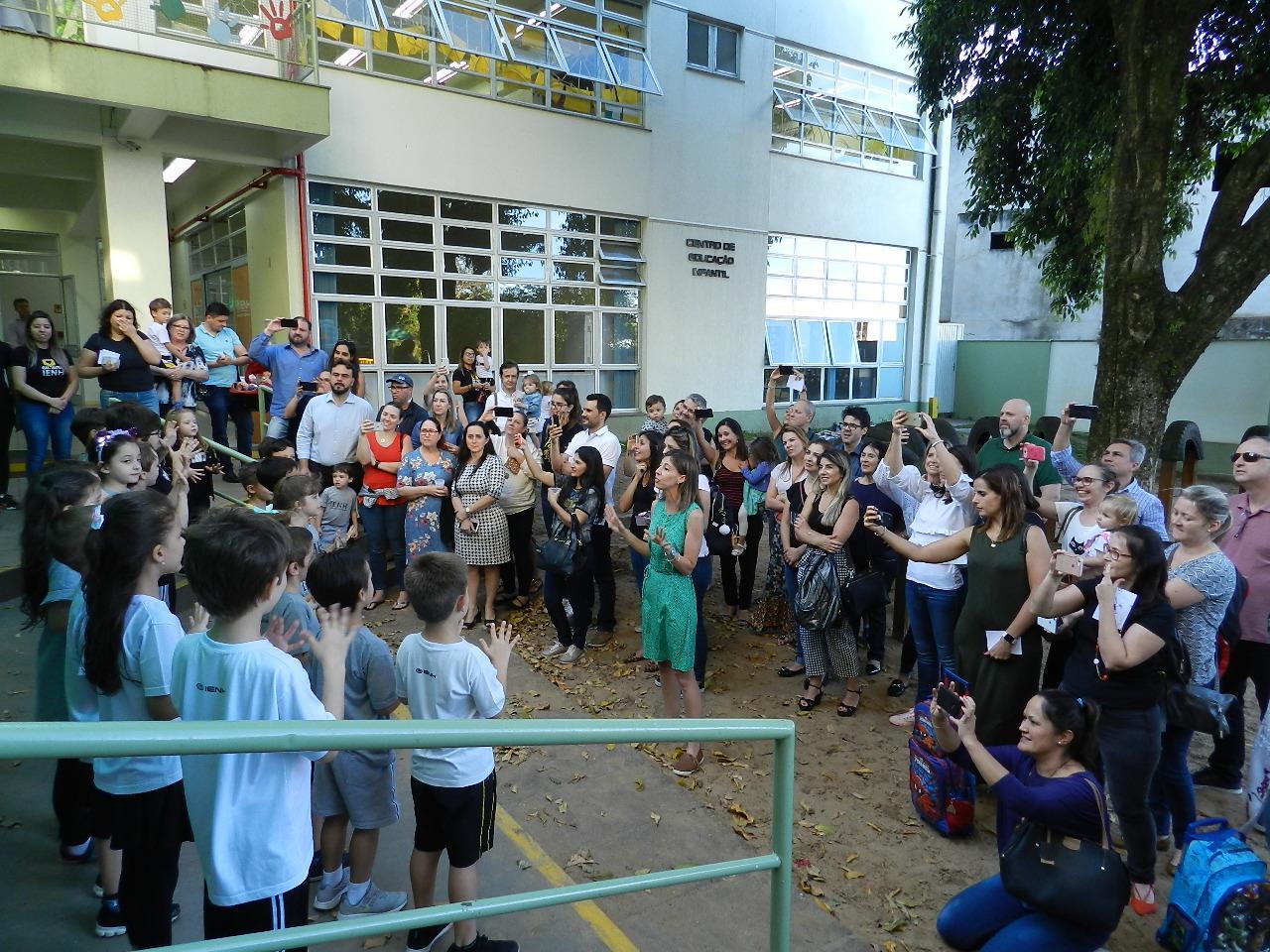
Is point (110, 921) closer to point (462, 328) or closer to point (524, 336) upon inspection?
point (462, 328)

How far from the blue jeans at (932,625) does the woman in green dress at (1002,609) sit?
554 mm

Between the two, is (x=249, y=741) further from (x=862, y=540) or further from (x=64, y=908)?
(x=862, y=540)

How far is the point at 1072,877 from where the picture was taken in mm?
2799

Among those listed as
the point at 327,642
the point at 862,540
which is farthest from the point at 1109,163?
A: the point at 327,642

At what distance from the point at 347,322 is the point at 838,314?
10919mm

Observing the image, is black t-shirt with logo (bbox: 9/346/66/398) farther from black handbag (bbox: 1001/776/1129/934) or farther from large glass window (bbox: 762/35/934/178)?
large glass window (bbox: 762/35/934/178)

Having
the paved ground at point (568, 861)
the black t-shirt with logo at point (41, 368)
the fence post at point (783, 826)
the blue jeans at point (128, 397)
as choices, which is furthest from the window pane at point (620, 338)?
the fence post at point (783, 826)

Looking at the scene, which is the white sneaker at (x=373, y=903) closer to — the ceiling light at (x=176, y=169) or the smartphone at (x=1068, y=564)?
the smartphone at (x=1068, y=564)

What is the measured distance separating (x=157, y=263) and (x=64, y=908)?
8.22 m

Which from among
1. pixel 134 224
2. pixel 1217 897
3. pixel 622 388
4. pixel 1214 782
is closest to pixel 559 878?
pixel 1217 897

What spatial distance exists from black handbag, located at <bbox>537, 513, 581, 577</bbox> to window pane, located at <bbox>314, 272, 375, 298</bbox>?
696 centimetres

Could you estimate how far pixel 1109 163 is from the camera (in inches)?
364

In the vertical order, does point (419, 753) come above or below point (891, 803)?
above

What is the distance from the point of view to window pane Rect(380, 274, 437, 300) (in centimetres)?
1152
